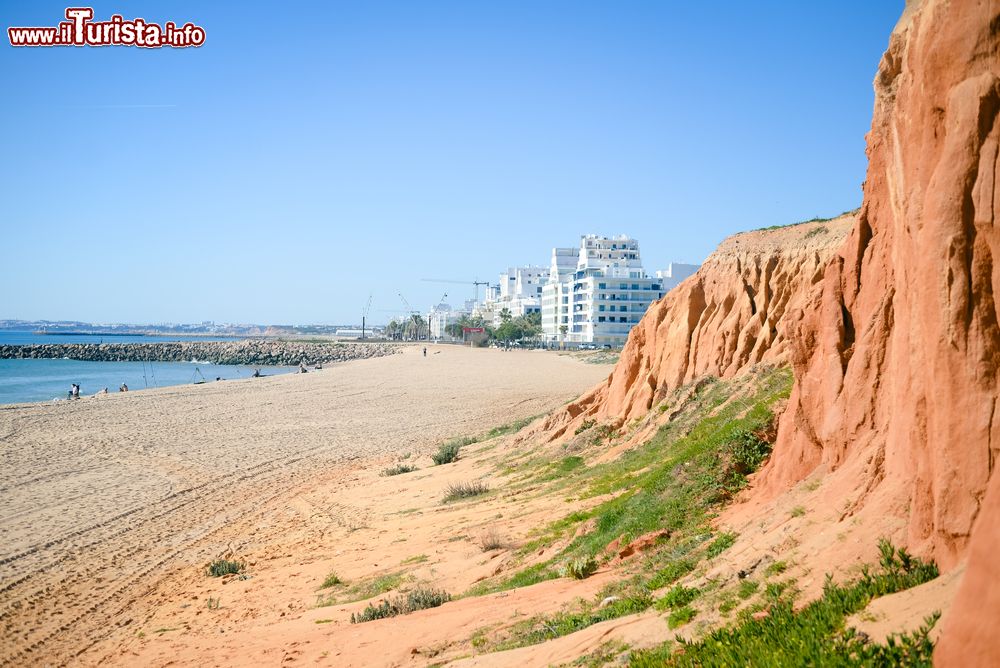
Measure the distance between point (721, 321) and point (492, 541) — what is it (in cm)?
919

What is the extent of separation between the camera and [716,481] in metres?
12.3

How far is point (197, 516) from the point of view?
22.0 meters

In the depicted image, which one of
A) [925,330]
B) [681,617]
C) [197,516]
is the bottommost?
[197,516]

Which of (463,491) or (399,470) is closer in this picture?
(463,491)

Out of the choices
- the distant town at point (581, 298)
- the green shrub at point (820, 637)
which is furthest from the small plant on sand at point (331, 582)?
the distant town at point (581, 298)

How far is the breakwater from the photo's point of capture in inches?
5704

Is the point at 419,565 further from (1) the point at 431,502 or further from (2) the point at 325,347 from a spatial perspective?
(2) the point at 325,347

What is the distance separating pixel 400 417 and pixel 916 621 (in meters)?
39.0

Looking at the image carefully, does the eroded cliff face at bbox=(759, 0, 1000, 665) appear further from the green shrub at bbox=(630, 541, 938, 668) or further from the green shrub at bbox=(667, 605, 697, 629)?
the green shrub at bbox=(667, 605, 697, 629)

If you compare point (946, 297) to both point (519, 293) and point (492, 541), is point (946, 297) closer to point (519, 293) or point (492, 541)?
point (492, 541)

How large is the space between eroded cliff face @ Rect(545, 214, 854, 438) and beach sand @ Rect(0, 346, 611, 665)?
5890 millimetres

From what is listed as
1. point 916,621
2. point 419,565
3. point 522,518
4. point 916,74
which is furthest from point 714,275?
point 916,621

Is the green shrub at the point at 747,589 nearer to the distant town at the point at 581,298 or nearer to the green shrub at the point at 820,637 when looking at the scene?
the green shrub at the point at 820,637

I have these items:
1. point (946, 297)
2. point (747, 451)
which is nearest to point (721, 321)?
point (747, 451)
